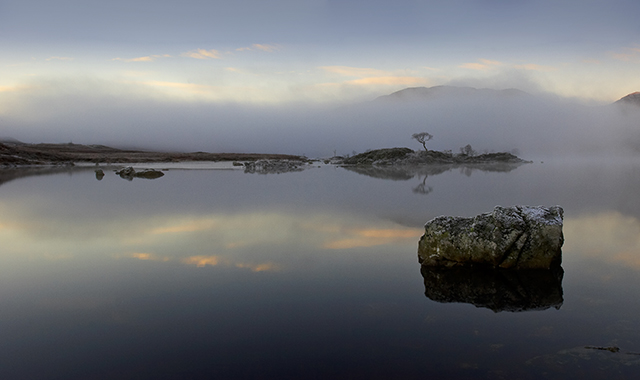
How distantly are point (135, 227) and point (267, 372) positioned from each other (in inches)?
356

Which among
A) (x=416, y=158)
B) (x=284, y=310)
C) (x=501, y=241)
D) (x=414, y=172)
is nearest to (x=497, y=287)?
(x=501, y=241)

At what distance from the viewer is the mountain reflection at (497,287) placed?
5.78 meters

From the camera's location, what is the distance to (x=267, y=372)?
399 cm

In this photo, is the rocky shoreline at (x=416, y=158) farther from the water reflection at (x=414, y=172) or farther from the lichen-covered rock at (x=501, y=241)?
the lichen-covered rock at (x=501, y=241)

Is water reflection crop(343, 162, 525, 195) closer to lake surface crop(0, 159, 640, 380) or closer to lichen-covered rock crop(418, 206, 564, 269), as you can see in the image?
lichen-covered rock crop(418, 206, 564, 269)

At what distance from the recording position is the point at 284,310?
547cm

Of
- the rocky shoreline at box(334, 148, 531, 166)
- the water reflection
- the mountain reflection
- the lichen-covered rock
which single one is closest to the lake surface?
the mountain reflection

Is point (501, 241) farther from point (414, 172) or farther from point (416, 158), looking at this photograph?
point (416, 158)

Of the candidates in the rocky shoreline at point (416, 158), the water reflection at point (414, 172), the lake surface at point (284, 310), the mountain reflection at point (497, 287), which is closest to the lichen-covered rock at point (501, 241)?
the mountain reflection at point (497, 287)

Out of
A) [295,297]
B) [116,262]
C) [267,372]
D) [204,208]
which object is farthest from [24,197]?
[267,372]

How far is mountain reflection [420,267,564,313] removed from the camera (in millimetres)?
5781

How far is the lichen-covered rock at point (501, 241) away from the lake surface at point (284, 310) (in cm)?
57

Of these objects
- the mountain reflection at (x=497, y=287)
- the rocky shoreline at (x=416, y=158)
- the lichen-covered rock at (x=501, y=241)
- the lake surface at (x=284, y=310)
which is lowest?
the lake surface at (x=284, y=310)

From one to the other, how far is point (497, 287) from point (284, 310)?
3672 mm
